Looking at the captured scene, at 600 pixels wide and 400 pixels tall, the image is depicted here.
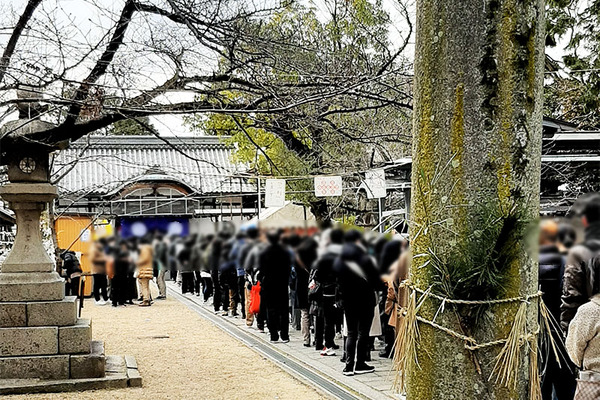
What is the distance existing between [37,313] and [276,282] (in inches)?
174

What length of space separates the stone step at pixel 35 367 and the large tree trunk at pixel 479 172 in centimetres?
728

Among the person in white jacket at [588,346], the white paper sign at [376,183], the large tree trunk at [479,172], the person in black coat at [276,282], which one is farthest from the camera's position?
the person in black coat at [276,282]

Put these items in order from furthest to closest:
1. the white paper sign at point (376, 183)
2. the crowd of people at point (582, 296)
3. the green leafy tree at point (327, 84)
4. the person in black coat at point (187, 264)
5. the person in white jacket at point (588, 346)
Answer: the person in black coat at point (187, 264), the white paper sign at point (376, 183), the green leafy tree at point (327, 84), the person in white jacket at point (588, 346), the crowd of people at point (582, 296)

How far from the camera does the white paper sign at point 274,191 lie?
40.8ft

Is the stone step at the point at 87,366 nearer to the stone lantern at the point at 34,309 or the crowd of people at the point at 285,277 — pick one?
the stone lantern at the point at 34,309

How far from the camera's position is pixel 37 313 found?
8.40 m

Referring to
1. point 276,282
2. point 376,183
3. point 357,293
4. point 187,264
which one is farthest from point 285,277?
point 187,264

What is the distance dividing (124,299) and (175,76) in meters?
13.6

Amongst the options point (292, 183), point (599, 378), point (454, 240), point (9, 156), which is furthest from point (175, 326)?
point (454, 240)

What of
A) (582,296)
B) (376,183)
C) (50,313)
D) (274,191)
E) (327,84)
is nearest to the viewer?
(582,296)

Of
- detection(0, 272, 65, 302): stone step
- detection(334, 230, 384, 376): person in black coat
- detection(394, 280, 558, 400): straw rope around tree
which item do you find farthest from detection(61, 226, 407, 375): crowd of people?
detection(0, 272, 65, 302): stone step

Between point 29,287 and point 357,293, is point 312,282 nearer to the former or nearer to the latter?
point 357,293

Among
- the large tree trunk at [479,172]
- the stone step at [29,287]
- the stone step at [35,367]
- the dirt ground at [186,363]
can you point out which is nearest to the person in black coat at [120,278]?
the dirt ground at [186,363]

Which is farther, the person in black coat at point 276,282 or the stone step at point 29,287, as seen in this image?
the person in black coat at point 276,282
